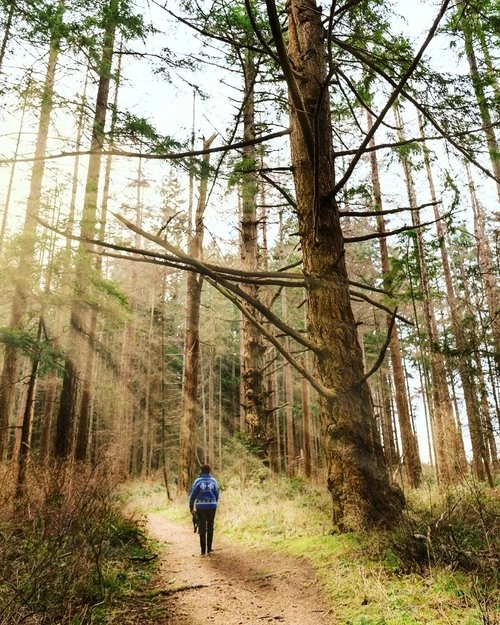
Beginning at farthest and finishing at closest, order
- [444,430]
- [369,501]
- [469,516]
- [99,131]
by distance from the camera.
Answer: [444,430] < [99,131] < [469,516] < [369,501]

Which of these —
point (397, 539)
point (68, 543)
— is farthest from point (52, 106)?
point (397, 539)

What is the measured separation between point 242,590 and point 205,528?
251 cm

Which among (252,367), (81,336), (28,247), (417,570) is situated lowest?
(417,570)

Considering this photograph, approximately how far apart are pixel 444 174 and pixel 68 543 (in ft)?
21.3

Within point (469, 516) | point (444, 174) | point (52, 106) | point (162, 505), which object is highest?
point (52, 106)

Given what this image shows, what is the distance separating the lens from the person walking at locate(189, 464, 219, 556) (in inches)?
271

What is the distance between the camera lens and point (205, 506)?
7.23 metres

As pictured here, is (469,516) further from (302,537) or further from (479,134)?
(479,134)

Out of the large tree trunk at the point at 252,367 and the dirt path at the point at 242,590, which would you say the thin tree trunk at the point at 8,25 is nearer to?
the large tree trunk at the point at 252,367

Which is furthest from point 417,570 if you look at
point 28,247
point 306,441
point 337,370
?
point 306,441

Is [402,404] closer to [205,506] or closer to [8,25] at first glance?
[205,506]

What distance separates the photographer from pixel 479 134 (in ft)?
17.4

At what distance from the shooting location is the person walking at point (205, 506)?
22.6ft

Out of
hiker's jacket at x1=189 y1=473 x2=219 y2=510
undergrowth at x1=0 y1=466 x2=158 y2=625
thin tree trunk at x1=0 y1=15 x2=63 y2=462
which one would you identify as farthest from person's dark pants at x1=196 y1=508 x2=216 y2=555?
thin tree trunk at x1=0 y1=15 x2=63 y2=462
